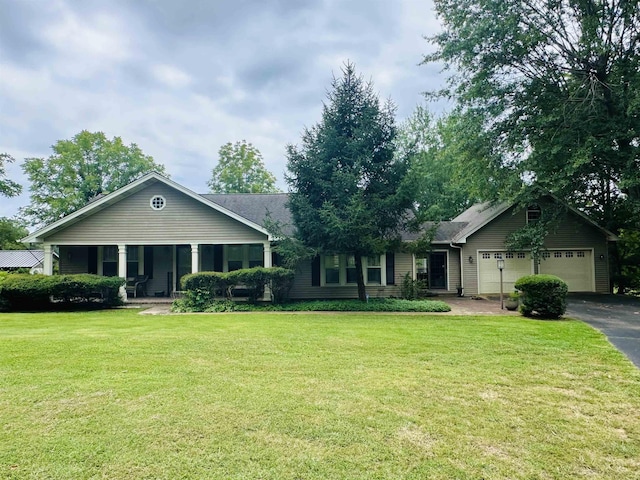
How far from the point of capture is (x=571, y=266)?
1622 centimetres

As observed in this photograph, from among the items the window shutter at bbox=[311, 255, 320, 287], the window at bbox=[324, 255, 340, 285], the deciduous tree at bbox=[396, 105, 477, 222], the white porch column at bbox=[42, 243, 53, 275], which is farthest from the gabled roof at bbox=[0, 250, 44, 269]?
the deciduous tree at bbox=[396, 105, 477, 222]

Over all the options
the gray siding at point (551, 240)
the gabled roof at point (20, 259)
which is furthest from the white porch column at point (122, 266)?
the gabled roof at point (20, 259)

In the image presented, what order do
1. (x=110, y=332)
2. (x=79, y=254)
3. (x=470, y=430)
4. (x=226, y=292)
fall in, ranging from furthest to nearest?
(x=79, y=254)
(x=226, y=292)
(x=110, y=332)
(x=470, y=430)

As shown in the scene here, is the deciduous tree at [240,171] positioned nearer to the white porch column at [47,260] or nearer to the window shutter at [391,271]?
the white porch column at [47,260]

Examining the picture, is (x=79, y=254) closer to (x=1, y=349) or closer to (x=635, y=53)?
(x=1, y=349)

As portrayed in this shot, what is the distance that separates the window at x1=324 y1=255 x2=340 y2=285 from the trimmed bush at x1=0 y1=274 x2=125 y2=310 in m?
7.73

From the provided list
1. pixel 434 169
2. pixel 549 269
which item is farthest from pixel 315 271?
pixel 434 169

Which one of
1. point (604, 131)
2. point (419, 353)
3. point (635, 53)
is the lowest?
point (419, 353)

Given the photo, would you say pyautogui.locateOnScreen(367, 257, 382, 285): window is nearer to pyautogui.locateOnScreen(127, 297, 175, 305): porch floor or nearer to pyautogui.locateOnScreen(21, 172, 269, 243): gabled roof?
pyautogui.locateOnScreen(21, 172, 269, 243): gabled roof

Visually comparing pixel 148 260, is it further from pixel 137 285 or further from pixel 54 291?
pixel 54 291

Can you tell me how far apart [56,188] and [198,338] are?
102 feet

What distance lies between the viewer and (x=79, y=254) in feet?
50.9

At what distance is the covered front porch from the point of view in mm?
15266

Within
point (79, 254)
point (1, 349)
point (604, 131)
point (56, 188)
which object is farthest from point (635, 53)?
point (56, 188)
